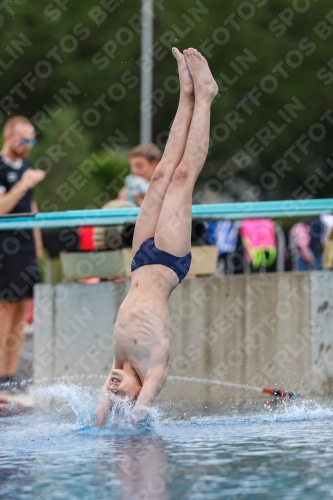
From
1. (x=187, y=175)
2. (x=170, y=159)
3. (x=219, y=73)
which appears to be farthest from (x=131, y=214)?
(x=219, y=73)

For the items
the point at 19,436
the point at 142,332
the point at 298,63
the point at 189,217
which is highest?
the point at 298,63

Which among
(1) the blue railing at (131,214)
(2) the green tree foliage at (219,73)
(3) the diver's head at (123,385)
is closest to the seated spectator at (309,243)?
(1) the blue railing at (131,214)

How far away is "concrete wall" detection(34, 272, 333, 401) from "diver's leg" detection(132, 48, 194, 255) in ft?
6.48

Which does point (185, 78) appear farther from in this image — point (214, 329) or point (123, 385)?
point (214, 329)

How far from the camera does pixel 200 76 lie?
7.80m

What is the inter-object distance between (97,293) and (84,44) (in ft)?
72.7

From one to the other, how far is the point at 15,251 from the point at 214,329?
1947mm

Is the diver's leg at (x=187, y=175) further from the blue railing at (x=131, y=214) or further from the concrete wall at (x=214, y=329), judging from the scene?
the concrete wall at (x=214, y=329)

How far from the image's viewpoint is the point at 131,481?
4.82 meters

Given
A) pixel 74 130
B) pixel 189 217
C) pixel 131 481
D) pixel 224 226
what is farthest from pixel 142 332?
pixel 74 130

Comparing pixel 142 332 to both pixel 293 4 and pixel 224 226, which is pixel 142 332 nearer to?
pixel 224 226

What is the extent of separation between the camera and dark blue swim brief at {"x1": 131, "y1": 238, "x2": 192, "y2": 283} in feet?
24.7

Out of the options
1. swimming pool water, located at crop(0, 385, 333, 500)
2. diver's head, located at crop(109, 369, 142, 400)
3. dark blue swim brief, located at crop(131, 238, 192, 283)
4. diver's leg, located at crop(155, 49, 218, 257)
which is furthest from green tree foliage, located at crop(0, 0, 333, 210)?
diver's head, located at crop(109, 369, 142, 400)

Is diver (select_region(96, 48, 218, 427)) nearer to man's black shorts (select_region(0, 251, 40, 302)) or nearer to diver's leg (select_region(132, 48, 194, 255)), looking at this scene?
diver's leg (select_region(132, 48, 194, 255))
